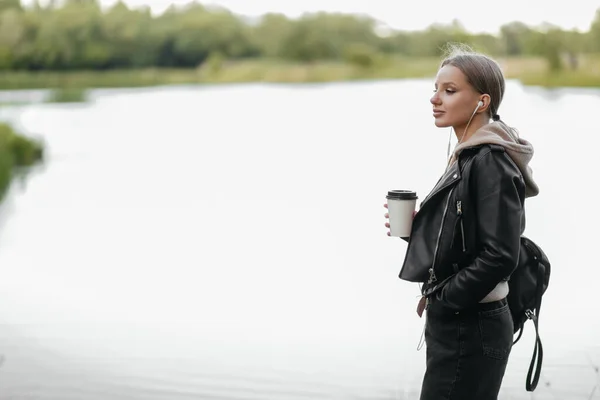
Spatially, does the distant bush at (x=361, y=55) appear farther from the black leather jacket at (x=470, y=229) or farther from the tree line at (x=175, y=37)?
the black leather jacket at (x=470, y=229)

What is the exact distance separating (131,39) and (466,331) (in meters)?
51.5

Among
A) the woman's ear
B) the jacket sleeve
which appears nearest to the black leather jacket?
the jacket sleeve

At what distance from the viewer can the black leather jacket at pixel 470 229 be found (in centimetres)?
157

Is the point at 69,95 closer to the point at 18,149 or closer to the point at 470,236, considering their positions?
the point at 18,149

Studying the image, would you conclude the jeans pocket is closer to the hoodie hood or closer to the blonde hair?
the hoodie hood

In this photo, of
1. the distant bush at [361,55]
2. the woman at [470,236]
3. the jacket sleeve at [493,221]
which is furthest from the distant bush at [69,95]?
the jacket sleeve at [493,221]

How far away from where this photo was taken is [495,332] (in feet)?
5.51

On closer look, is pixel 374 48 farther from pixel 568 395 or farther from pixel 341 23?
pixel 568 395

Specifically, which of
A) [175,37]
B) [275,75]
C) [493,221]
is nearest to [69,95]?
[175,37]

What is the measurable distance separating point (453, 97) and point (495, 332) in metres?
0.47

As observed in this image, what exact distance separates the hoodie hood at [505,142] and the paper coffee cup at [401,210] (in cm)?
14

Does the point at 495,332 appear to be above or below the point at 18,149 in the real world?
below

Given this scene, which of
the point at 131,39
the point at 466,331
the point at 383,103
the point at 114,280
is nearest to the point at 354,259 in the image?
the point at 114,280

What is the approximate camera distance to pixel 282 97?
54.2 metres
